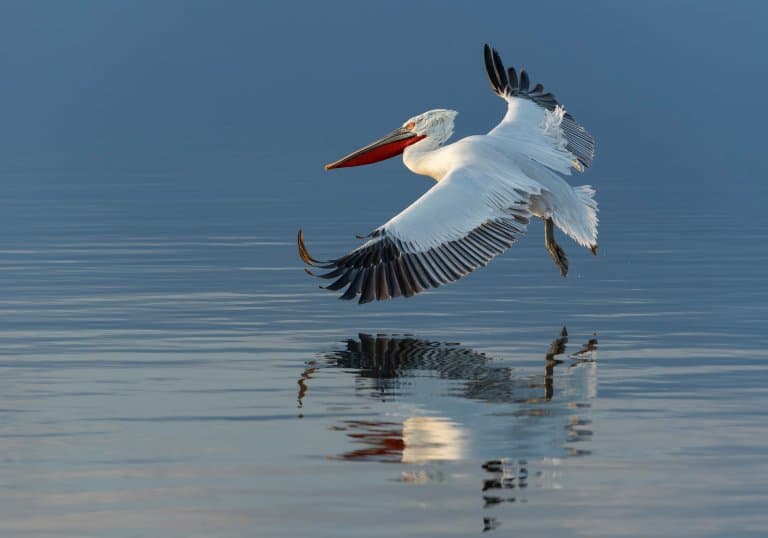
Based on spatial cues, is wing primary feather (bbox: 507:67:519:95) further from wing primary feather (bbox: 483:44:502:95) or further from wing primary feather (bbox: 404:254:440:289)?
wing primary feather (bbox: 404:254:440:289)

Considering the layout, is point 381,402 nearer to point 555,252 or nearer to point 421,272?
point 421,272

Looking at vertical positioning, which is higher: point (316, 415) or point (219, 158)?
point (219, 158)

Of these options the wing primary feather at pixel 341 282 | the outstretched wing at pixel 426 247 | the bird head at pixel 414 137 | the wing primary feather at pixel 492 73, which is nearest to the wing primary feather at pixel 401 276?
the outstretched wing at pixel 426 247

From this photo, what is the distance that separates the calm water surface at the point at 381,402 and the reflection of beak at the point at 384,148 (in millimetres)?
1254

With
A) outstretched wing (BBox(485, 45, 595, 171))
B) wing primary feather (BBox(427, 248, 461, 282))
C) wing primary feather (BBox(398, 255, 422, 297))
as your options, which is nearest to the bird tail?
outstretched wing (BBox(485, 45, 595, 171))

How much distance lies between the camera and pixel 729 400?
489 inches

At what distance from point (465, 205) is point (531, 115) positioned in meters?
4.22

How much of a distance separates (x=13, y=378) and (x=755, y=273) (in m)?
9.43

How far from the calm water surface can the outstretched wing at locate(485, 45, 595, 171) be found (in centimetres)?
126

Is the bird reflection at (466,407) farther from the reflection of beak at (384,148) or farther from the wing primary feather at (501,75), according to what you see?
the wing primary feather at (501,75)

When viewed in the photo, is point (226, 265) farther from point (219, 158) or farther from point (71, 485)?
point (219, 158)

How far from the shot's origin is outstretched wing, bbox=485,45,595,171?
1889 centimetres

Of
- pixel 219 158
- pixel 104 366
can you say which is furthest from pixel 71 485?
pixel 219 158

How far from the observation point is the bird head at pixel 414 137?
18.0m
